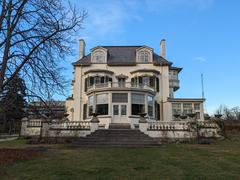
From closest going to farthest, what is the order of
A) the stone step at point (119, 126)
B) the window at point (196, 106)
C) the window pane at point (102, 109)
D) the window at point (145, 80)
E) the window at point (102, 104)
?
1. the stone step at point (119, 126)
2. the window pane at point (102, 109)
3. the window at point (102, 104)
4. the window at point (145, 80)
5. the window at point (196, 106)

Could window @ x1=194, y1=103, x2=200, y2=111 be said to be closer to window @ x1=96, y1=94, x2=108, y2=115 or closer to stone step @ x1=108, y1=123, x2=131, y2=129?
stone step @ x1=108, y1=123, x2=131, y2=129

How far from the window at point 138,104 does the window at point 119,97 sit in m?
0.87

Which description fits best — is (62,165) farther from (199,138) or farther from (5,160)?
(199,138)

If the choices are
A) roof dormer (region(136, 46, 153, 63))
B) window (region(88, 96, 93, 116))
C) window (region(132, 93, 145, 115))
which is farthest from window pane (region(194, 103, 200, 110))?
window (region(88, 96, 93, 116))

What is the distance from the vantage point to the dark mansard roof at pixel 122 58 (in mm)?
29375

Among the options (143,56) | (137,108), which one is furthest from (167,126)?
(143,56)

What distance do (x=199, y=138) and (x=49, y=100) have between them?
1195cm

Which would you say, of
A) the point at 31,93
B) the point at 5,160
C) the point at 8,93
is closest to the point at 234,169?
the point at 5,160

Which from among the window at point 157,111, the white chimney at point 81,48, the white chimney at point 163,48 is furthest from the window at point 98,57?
the window at point 157,111

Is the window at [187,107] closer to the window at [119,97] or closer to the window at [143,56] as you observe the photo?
the window at [143,56]

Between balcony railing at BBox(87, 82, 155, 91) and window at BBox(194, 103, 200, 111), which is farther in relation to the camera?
window at BBox(194, 103, 200, 111)

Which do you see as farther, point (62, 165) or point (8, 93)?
point (8, 93)

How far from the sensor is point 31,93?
38.3 ft

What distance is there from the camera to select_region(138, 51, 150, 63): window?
2978cm
